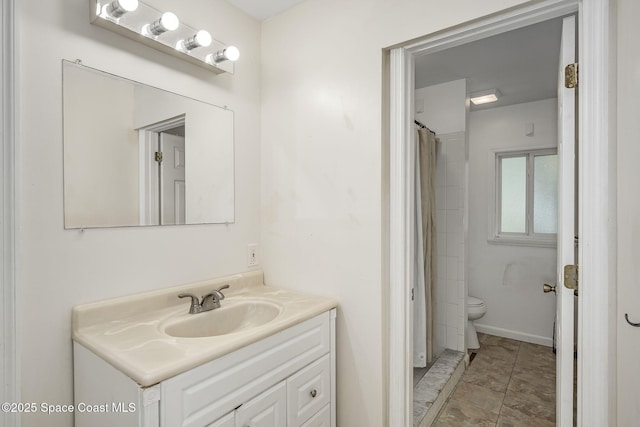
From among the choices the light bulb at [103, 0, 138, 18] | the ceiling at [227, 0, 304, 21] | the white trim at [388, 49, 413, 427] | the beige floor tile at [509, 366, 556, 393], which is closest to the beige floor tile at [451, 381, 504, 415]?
the beige floor tile at [509, 366, 556, 393]

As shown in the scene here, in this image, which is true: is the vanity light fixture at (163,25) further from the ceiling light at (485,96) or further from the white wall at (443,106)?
the ceiling light at (485,96)

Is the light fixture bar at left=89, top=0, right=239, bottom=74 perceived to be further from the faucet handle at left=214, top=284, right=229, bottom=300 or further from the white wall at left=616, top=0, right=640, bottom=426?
the white wall at left=616, top=0, right=640, bottom=426

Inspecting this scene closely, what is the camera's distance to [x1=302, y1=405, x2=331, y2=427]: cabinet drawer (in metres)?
1.42

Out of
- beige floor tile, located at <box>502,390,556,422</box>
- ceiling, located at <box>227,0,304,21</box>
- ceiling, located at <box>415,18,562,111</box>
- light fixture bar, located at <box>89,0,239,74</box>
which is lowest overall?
beige floor tile, located at <box>502,390,556,422</box>

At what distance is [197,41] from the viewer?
58.0 inches

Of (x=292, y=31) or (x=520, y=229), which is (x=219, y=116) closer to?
(x=292, y=31)

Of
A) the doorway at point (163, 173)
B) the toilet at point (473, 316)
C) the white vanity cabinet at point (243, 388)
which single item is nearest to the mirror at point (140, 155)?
the doorway at point (163, 173)

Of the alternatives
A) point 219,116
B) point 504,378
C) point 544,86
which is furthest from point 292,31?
point 504,378

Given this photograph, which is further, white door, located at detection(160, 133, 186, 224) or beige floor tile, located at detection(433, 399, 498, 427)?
beige floor tile, located at detection(433, 399, 498, 427)

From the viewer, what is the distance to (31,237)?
44.8 inches

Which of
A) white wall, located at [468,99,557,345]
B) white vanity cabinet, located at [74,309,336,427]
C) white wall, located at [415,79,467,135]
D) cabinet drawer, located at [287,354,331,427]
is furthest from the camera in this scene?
white wall, located at [468,99,557,345]

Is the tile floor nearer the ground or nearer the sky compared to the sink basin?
nearer the ground

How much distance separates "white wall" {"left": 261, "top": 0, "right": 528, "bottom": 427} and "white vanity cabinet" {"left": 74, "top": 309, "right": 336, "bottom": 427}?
0.18 metres

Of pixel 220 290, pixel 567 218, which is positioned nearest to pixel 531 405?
pixel 567 218
